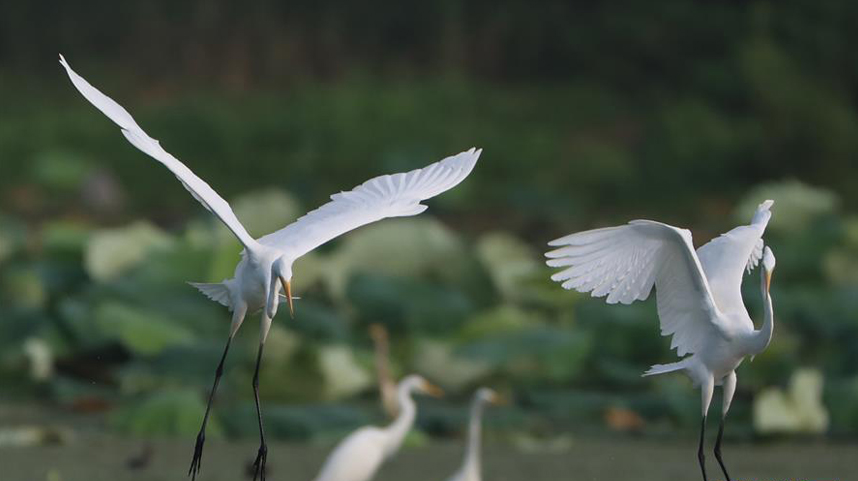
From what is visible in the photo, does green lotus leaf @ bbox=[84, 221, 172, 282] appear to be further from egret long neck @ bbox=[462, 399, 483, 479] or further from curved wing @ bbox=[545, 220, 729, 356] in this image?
curved wing @ bbox=[545, 220, 729, 356]

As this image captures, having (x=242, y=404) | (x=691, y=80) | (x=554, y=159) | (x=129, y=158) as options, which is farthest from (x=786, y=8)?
(x=242, y=404)

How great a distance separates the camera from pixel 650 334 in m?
7.45

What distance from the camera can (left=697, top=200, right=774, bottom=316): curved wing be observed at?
13.7 ft

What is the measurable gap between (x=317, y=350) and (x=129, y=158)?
Result: 7.34 metres

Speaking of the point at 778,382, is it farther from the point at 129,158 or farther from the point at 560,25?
the point at 560,25

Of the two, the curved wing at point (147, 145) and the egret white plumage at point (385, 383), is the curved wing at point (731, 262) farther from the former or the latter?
the egret white plumage at point (385, 383)

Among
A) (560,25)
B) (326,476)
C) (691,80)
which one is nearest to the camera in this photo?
(326,476)

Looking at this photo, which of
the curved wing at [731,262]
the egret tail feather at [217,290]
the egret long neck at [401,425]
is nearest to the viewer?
the curved wing at [731,262]

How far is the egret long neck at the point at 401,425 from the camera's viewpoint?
210 inches

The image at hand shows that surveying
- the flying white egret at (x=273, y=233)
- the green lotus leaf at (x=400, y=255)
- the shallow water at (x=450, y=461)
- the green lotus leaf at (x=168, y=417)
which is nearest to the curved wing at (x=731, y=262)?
the flying white egret at (x=273, y=233)

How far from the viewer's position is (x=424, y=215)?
1093cm

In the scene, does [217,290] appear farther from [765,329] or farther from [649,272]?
[765,329]

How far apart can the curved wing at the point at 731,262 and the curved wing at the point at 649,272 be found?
9cm

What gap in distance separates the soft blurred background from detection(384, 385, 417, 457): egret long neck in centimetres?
46
